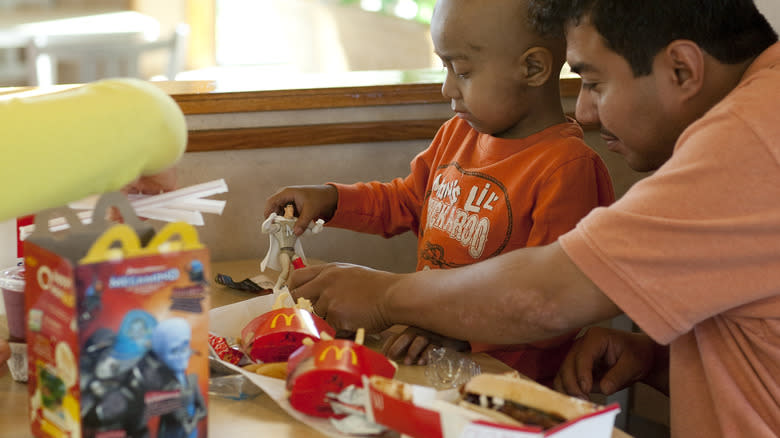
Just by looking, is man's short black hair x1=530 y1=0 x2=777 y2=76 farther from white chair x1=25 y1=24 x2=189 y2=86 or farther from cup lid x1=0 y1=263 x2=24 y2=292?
white chair x1=25 y1=24 x2=189 y2=86

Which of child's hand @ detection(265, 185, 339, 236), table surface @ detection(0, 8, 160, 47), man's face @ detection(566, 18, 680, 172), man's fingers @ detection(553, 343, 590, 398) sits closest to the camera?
man's face @ detection(566, 18, 680, 172)

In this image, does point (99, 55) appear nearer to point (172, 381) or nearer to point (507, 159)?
point (507, 159)

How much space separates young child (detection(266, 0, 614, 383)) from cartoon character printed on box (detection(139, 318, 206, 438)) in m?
0.56

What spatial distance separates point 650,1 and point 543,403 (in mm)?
529

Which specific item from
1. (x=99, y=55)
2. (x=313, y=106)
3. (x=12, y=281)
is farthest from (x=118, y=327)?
(x=99, y=55)

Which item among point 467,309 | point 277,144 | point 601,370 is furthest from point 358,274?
point 277,144

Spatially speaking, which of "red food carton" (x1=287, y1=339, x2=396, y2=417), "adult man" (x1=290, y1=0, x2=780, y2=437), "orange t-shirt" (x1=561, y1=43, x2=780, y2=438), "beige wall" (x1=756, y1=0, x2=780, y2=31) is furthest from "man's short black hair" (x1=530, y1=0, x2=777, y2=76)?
"beige wall" (x1=756, y1=0, x2=780, y2=31)

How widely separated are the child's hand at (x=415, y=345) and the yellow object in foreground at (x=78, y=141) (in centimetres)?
43

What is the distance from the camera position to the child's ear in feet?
4.26

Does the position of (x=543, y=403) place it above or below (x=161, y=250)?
below

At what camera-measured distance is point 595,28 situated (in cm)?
104

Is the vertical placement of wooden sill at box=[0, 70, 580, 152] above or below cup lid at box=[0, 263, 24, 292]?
above

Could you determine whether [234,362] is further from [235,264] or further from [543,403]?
[235,264]

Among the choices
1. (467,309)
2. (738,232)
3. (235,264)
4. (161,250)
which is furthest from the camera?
(235,264)
